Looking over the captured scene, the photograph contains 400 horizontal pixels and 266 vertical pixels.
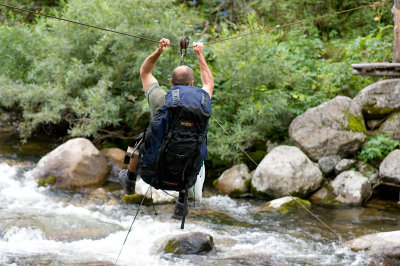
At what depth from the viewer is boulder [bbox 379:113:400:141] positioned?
33.7ft

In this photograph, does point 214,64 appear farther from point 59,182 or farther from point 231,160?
point 59,182

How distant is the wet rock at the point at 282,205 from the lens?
30.7ft

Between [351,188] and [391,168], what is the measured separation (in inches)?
33.3

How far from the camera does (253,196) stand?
33.2 ft

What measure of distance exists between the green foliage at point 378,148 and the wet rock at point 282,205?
1.69m

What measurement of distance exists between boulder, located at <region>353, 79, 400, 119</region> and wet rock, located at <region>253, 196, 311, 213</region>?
272 cm

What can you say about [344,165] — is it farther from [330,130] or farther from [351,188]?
[330,130]

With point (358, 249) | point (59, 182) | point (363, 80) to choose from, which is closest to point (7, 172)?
point (59, 182)

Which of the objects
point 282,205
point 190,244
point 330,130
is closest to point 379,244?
point 282,205

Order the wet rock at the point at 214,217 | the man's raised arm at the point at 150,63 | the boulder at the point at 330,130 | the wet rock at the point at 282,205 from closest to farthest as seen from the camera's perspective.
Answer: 1. the man's raised arm at the point at 150,63
2. the wet rock at the point at 214,217
3. the wet rock at the point at 282,205
4. the boulder at the point at 330,130

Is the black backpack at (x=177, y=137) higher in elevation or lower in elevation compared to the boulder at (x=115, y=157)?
higher

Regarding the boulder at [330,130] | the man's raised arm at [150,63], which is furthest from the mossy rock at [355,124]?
the man's raised arm at [150,63]

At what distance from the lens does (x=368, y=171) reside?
9953 millimetres

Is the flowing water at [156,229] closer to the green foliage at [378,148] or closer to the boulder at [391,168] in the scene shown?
the boulder at [391,168]
